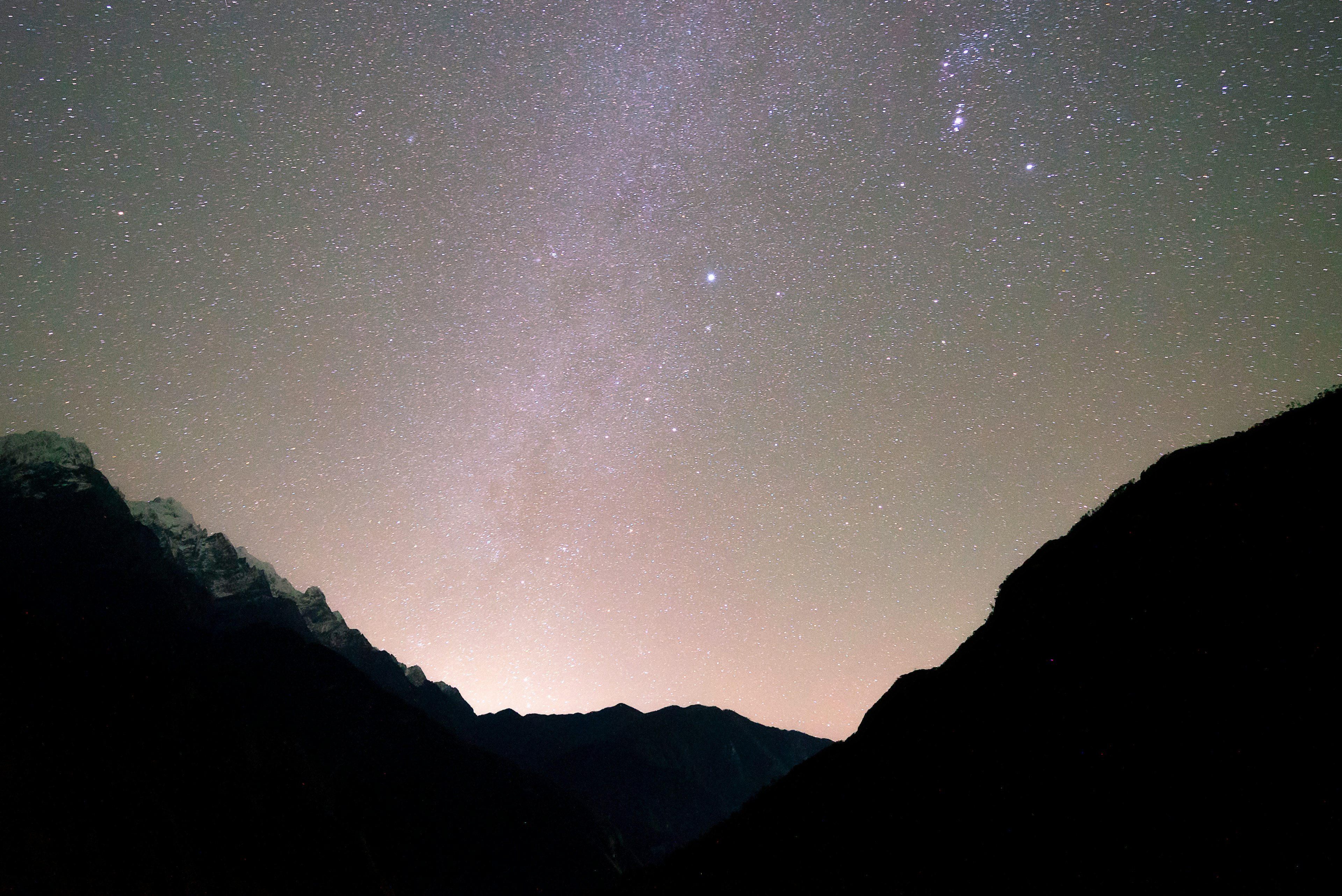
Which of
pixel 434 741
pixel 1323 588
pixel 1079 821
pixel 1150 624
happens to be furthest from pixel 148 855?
pixel 1323 588

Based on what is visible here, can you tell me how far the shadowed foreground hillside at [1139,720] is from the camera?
10.4 metres

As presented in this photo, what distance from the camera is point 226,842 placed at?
47.5 metres

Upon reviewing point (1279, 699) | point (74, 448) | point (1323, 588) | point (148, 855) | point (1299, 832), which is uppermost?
point (74, 448)

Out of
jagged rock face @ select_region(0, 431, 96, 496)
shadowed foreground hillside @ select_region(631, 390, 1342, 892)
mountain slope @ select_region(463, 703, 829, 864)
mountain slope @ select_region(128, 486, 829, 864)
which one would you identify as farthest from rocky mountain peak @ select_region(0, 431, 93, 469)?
shadowed foreground hillside @ select_region(631, 390, 1342, 892)

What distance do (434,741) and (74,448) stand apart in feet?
254

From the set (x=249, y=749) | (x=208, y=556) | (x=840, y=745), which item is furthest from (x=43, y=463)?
(x=840, y=745)

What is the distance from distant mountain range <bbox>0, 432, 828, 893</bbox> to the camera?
1597 inches

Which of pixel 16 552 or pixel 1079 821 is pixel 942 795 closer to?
pixel 1079 821

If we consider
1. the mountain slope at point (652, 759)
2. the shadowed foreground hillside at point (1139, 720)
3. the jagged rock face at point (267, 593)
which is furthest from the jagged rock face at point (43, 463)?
the shadowed foreground hillside at point (1139, 720)

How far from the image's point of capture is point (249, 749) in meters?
56.1

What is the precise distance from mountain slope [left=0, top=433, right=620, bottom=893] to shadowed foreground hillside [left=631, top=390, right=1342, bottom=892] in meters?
39.3

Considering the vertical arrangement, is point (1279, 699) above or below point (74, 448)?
below

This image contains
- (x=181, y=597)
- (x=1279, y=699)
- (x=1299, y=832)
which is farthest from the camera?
(x=181, y=597)

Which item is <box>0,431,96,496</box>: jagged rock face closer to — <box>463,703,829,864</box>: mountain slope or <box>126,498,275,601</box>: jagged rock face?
<box>126,498,275,601</box>: jagged rock face
